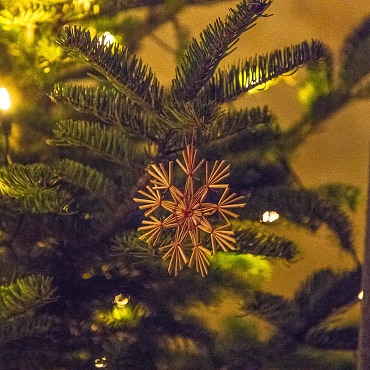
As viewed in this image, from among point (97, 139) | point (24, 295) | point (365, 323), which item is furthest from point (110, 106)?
point (365, 323)

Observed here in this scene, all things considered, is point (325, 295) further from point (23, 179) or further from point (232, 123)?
point (23, 179)

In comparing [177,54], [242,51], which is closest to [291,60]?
[177,54]

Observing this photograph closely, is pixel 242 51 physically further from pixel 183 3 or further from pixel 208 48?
pixel 208 48

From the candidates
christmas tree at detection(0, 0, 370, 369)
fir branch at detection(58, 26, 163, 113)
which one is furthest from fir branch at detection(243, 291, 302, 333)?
fir branch at detection(58, 26, 163, 113)

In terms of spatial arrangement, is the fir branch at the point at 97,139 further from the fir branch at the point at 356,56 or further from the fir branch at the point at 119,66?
the fir branch at the point at 356,56

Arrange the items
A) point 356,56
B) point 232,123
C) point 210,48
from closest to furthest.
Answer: point 210,48 → point 232,123 → point 356,56

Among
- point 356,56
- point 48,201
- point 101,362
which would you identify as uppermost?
point 356,56
